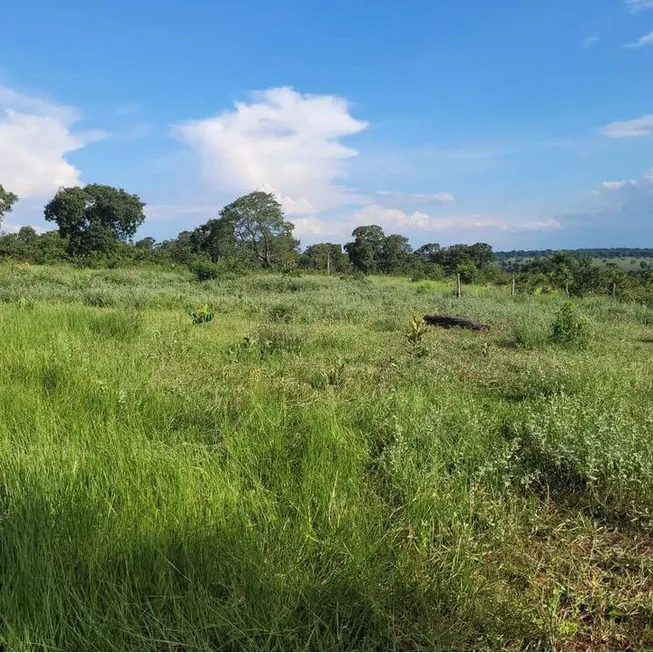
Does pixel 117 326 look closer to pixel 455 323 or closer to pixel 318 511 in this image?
pixel 318 511

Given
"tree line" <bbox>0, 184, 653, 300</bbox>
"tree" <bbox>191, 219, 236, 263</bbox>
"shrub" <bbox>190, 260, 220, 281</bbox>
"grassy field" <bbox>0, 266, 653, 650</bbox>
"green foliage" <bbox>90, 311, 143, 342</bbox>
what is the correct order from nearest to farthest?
1. "grassy field" <bbox>0, 266, 653, 650</bbox>
2. "green foliage" <bbox>90, 311, 143, 342</bbox>
3. "shrub" <bbox>190, 260, 220, 281</bbox>
4. "tree line" <bbox>0, 184, 653, 300</bbox>
5. "tree" <bbox>191, 219, 236, 263</bbox>

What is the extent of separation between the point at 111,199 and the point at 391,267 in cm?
2886

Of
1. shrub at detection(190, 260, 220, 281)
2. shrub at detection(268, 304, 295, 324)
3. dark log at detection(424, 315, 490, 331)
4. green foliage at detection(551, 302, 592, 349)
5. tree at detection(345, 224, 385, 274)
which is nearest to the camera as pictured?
green foliage at detection(551, 302, 592, 349)

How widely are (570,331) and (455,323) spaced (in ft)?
8.54

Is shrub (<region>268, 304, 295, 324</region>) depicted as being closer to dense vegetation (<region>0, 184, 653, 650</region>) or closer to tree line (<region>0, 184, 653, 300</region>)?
dense vegetation (<region>0, 184, 653, 650</region>)

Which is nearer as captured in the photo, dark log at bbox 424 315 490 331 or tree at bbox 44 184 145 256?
dark log at bbox 424 315 490 331

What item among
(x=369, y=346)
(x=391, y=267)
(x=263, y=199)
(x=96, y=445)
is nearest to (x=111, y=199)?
(x=263, y=199)

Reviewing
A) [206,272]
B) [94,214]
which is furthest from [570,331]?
[94,214]

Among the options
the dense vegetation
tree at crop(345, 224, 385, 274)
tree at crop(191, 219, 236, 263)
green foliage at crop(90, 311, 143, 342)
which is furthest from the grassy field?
tree at crop(345, 224, 385, 274)

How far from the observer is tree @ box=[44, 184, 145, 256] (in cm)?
4628

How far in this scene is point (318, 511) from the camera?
2477 millimetres

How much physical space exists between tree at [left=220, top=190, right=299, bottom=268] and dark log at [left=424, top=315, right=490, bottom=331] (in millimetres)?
32998

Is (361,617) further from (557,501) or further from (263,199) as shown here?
(263,199)

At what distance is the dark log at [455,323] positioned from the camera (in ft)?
34.1
